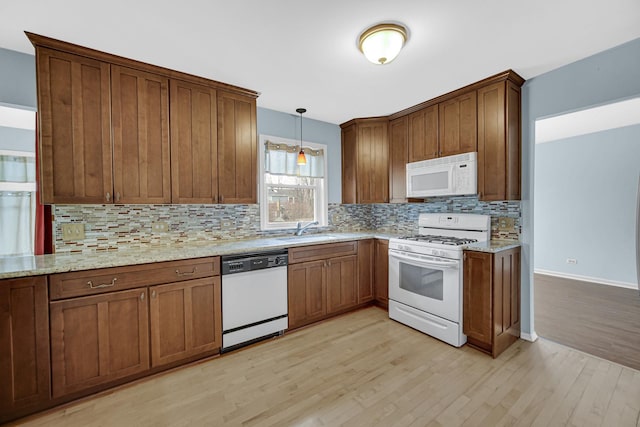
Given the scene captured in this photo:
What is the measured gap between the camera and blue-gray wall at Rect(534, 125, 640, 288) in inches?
156

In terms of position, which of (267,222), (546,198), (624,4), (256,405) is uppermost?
(624,4)

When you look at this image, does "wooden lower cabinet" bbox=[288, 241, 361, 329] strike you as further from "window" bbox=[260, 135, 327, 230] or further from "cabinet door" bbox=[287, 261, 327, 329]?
"window" bbox=[260, 135, 327, 230]

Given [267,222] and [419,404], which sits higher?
[267,222]

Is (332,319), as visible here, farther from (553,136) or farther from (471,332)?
(553,136)

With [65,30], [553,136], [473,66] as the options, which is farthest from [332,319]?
[553,136]

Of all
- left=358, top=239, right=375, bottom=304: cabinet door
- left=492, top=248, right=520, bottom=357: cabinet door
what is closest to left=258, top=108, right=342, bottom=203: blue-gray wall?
left=358, top=239, right=375, bottom=304: cabinet door

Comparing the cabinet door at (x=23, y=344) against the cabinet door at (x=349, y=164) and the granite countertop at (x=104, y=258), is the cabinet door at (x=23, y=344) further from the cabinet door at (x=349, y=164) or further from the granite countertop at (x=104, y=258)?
the cabinet door at (x=349, y=164)

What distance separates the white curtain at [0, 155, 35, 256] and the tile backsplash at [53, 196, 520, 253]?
30 cm

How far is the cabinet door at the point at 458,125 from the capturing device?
8.85ft

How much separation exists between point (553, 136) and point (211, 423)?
6.04 m

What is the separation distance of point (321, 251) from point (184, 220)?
147 cm

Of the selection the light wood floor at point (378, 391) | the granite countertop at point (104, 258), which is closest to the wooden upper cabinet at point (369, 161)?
the granite countertop at point (104, 258)

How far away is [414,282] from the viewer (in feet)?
9.33

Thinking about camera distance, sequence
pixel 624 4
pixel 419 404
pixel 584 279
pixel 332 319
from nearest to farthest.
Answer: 1. pixel 624 4
2. pixel 419 404
3. pixel 332 319
4. pixel 584 279
